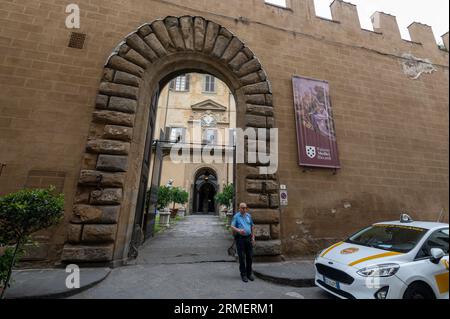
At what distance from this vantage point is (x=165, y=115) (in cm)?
2178

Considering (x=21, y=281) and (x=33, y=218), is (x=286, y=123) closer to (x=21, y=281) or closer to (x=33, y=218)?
(x=33, y=218)

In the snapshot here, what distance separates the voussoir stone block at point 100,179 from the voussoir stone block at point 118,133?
0.88m

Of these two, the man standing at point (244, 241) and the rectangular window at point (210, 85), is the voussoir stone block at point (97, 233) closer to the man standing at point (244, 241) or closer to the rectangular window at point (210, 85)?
the man standing at point (244, 241)

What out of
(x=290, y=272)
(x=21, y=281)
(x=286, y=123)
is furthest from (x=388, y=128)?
(x=21, y=281)

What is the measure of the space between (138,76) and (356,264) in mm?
6230

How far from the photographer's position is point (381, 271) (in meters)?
3.05

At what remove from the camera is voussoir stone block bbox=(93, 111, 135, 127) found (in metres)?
5.27

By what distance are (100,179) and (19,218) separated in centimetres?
188

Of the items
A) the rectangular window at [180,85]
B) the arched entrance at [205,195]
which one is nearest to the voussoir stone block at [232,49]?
the rectangular window at [180,85]

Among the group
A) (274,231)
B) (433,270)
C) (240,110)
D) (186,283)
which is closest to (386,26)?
(240,110)

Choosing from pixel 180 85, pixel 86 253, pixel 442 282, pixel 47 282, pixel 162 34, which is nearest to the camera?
pixel 442 282

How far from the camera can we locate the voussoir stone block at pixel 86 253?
4.34 m

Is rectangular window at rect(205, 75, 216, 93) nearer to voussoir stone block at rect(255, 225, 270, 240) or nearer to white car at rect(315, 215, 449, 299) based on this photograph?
voussoir stone block at rect(255, 225, 270, 240)

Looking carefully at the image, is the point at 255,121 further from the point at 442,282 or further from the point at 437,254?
the point at 442,282
